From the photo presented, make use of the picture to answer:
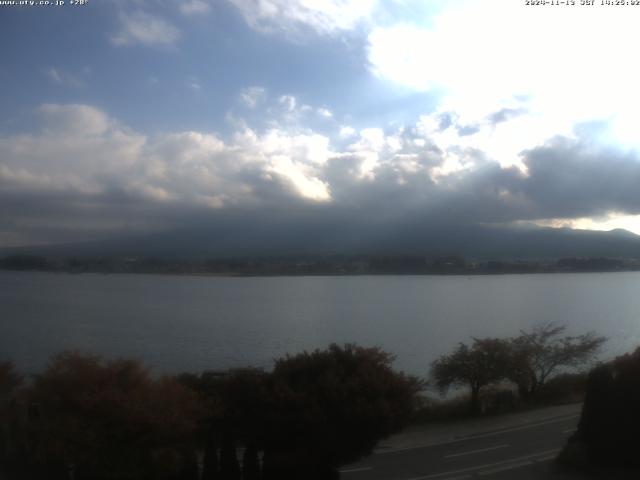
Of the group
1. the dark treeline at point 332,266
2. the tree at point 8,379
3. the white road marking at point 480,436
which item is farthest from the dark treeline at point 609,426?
the dark treeline at point 332,266

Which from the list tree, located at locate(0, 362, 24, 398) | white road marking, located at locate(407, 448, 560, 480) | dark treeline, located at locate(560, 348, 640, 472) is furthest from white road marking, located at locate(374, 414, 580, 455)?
tree, located at locate(0, 362, 24, 398)

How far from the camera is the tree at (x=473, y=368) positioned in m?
21.1

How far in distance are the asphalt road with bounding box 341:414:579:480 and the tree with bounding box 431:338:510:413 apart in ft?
17.7

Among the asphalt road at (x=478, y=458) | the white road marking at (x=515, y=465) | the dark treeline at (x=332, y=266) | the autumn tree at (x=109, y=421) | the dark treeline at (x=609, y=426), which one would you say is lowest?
the asphalt road at (x=478, y=458)

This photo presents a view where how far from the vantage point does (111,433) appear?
8617 mm

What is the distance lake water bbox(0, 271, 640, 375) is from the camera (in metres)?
26.0

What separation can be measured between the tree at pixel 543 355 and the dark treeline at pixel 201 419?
470 inches

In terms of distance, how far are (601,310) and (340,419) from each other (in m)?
38.7

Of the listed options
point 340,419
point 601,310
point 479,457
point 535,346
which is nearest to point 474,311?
point 601,310

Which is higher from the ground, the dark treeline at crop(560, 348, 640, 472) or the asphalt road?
the dark treeline at crop(560, 348, 640, 472)

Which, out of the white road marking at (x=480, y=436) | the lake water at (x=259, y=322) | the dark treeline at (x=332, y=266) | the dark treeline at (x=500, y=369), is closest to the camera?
the white road marking at (x=480, y=436)

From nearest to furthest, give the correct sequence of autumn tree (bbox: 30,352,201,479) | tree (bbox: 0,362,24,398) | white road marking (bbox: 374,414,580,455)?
autumn tree (bbox: 30,352,201,479), tree (bbox: 0,362,24,398), white road marking (bbox: 374,414,580,455)

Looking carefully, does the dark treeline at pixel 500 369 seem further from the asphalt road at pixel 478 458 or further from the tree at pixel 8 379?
the tree at pixel 8 379

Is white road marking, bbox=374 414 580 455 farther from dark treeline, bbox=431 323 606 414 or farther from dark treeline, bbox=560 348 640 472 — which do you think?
dark treeline, bbox=560 348 640 472
